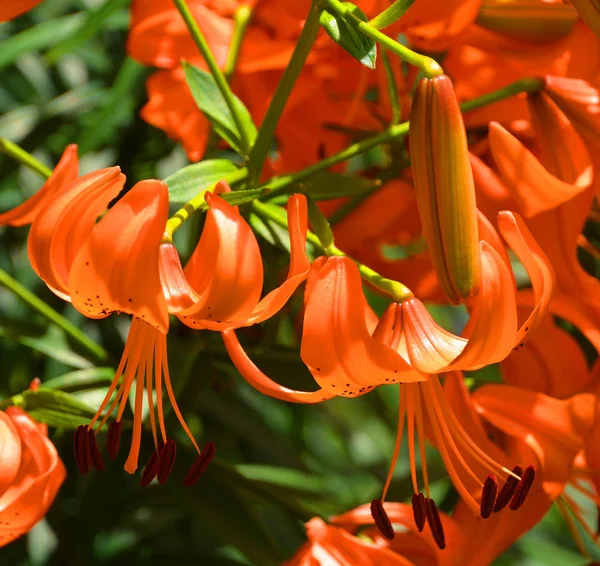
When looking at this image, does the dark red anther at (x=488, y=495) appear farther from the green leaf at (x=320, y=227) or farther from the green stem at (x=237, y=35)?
the green stem at (x=237, y=35)

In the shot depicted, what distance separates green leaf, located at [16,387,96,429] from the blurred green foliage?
6 cm

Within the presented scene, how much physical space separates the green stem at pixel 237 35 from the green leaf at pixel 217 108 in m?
0.06

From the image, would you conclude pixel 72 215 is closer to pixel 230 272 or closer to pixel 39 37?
pixel 230 272

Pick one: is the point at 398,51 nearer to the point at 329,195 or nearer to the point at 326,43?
the point at 329,195

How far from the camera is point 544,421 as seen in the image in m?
0.73

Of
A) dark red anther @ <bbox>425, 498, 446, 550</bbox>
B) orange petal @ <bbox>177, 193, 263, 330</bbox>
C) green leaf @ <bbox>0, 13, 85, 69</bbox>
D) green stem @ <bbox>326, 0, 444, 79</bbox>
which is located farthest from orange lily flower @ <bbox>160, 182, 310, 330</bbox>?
green leaf @ <bbox>0, 13, 85, 69</bbox>

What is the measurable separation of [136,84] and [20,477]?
48cm

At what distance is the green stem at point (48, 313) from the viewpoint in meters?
0.76

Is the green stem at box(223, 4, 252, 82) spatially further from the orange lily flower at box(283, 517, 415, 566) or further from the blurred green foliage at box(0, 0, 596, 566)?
the orange lily flower at box(283, 517, 415, 566)

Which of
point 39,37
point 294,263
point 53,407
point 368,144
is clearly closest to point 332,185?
point 368,144

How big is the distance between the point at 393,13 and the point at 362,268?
157 mm

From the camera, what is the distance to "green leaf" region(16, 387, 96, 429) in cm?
69

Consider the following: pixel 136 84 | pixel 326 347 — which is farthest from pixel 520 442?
pixel 136 84

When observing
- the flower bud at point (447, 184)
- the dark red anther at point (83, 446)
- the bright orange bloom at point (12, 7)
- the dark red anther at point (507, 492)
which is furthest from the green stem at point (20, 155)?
the dark red anther at point (507, 492)
